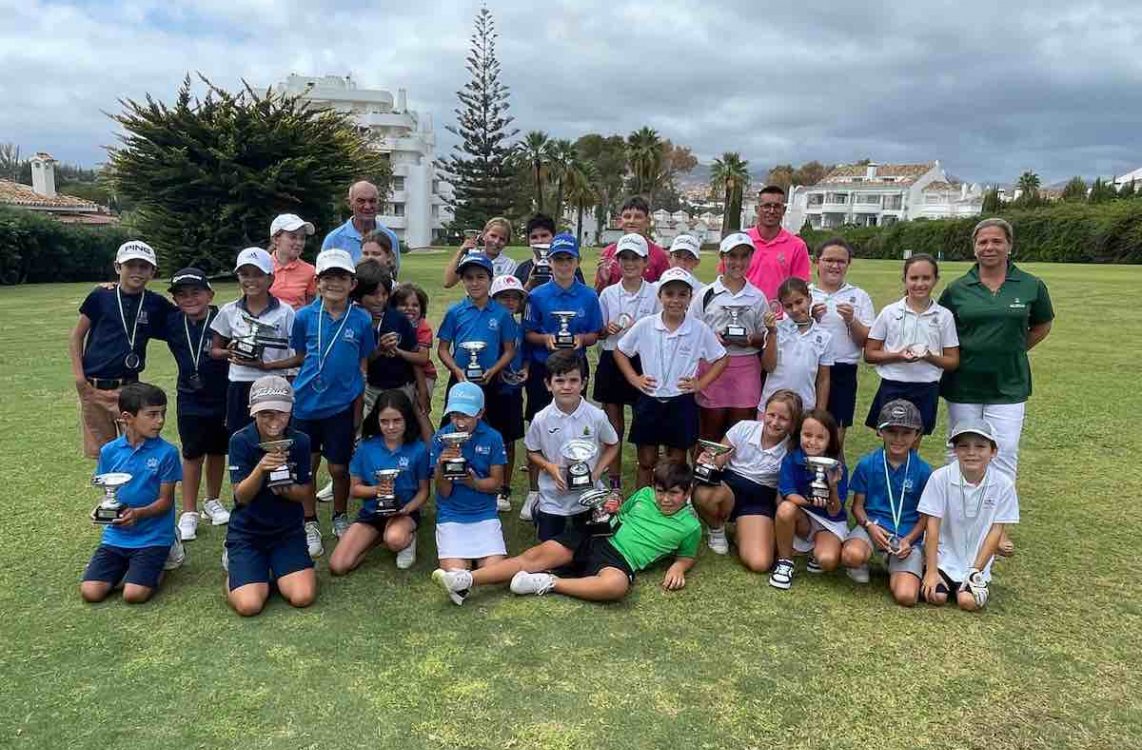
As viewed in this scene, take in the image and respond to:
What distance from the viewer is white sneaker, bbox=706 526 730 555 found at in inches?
182

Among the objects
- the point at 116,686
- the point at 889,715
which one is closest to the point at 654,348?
the point at 889,715

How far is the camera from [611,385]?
5.55 m

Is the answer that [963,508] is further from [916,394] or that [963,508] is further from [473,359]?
[473,359]

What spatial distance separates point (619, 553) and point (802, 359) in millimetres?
1826

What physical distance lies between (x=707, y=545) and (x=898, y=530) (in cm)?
118

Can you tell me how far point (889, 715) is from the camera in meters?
2.99

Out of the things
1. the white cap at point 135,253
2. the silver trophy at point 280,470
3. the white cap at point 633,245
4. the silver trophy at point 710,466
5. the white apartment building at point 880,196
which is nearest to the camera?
the silver trophy at point 280,470

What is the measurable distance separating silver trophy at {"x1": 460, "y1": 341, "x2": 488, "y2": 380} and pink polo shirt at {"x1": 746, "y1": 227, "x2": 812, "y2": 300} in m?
2.12

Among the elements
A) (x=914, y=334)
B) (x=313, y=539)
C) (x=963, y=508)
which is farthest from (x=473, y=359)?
(x=963, y=508)

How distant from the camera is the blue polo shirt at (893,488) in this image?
4.15 metres

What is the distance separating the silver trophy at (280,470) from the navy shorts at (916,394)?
3.54 meters

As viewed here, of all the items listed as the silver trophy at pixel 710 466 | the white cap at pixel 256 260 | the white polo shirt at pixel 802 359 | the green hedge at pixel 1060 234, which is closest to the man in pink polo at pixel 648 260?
the white polo shirt at pixel 802 359

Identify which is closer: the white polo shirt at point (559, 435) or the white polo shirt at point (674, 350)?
the white polo shirt at point (559, 435)

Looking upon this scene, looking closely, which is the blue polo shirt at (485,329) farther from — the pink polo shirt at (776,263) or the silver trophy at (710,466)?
the pink polo shirt at (776,263)
